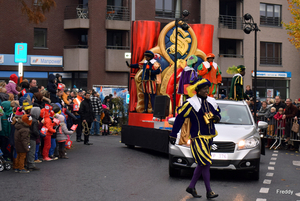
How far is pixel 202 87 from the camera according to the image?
732cm

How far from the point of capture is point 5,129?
10.4m

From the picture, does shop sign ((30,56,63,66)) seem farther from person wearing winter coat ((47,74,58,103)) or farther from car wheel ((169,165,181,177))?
car wheel ((169,165,181,177))

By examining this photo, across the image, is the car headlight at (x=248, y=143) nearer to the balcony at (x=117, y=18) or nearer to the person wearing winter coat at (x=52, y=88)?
the person wearing winter coat at (x=52, y=88)

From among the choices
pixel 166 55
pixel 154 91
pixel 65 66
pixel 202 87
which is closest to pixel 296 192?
pixel 202 87

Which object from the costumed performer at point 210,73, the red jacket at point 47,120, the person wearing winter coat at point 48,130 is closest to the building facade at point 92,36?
the costumed performer at point 210,73

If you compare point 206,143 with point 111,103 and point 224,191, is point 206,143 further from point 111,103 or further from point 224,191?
point 111,103

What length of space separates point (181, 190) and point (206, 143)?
1.19 metres

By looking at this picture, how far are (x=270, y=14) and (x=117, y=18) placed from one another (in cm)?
1416

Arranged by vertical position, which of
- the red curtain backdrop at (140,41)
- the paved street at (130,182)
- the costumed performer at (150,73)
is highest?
the red curtain backdrop at (140,41)

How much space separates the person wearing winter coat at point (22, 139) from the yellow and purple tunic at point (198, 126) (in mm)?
3766

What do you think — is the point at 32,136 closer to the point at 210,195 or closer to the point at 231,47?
the point at 210,195

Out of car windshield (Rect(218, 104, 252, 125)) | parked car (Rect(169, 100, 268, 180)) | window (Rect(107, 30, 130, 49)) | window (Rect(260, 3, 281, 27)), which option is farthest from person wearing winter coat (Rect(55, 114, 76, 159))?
window (Rect(260, 3, 281, 27))

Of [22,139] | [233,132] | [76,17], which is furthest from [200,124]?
[76,17]

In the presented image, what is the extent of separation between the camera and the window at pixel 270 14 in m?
39.4
